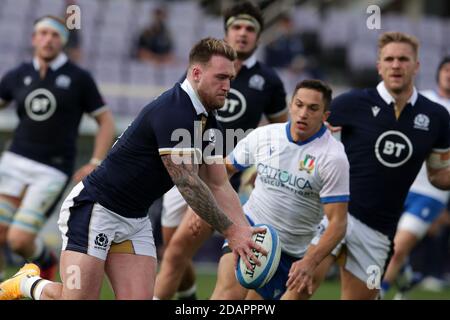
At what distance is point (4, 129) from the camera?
47.6 ft

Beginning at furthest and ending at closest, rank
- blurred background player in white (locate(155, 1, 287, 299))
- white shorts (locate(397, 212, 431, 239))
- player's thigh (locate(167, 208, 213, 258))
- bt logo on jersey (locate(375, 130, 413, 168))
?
white shorts (locate(397, 212, 431, 239)), blurred background player in white (locate(155, 1, 287, 299)), player's thigh (locate(167, 208, 213, 258)), bt logo on jersey (locate(375, 130, 413, 168))

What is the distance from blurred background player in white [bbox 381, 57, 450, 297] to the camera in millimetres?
10281

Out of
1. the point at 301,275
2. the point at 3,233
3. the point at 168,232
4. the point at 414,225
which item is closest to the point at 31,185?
the point at 3,233

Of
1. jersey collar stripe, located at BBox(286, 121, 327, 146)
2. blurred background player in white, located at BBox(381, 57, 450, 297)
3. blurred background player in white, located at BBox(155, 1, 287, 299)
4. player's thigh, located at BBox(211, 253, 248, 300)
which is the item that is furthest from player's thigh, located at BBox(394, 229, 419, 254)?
jersey collar stripe, located at BBox(286, 121, 327, 146)

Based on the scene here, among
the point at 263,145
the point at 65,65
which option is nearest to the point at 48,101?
the point at 65,65

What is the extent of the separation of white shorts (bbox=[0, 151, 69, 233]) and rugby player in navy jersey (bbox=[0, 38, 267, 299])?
10.2 feet

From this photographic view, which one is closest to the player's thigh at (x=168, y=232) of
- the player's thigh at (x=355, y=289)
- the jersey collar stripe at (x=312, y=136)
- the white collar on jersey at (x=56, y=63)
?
the player's thigh at (x=355, y=289)

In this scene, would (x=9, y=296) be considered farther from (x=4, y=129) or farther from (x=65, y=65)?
(x=4, y=129)

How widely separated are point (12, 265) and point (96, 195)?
27.6 feet

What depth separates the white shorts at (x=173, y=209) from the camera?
8.81 metres

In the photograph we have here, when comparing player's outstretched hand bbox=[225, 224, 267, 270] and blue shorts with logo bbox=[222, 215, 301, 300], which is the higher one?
player's outstretched hand bbox=[225, 224, 267, 270]

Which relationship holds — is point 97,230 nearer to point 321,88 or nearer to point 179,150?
point 179,150

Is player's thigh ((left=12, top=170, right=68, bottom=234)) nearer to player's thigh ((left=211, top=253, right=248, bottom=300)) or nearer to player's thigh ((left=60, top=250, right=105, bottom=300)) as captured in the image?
player's thigh ((left=211, top=253, right=248, bottom=300))

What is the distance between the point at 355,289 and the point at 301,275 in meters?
1.13
